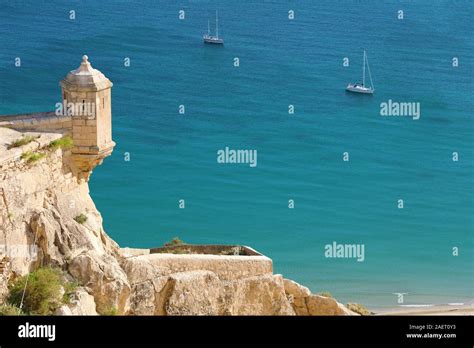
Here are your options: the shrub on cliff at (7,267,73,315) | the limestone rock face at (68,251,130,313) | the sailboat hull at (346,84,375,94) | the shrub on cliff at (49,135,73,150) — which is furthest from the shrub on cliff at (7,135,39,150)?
the sailboat hull at (346,84,375,94)

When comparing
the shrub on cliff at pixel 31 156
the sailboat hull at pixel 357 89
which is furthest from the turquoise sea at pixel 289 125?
the shrub on cliff at pixel 31 156

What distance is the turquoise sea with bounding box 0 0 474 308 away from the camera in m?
68.2

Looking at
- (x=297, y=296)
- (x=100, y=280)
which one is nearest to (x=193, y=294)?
(x=100, y=280)

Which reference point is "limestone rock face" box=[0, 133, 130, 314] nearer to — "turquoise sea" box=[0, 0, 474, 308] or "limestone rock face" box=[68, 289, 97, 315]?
"limestone rock face" box=[68, 289, 97, 315]

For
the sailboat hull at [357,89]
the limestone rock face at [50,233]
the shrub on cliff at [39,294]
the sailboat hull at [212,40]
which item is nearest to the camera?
the shrub on cliff at [39,294]

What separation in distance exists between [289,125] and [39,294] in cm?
6370

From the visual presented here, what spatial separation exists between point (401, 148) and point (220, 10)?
2683 cm

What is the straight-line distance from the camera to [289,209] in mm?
72438

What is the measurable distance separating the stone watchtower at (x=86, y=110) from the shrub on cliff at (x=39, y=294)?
4.32m

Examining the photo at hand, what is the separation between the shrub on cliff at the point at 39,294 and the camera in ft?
89.7

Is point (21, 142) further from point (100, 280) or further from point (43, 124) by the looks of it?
point (100, 280)

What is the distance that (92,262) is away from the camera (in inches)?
1142

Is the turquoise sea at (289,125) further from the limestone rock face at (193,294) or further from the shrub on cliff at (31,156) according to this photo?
the shrub on cliff at (31,156)

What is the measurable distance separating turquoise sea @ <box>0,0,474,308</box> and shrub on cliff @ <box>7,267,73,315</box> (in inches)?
1149
